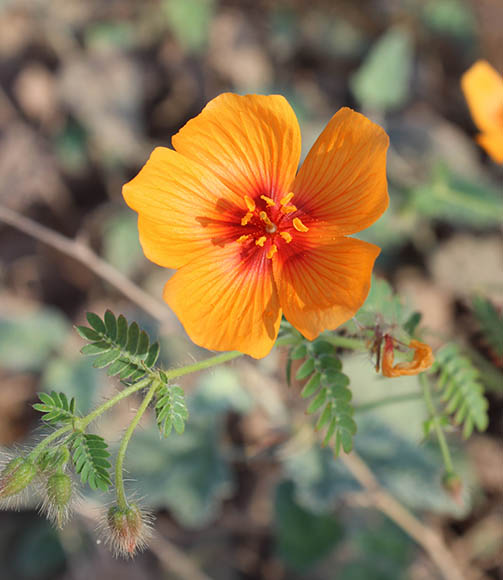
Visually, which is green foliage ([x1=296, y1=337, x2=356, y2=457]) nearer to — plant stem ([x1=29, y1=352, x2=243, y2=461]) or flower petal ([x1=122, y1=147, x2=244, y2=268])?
plant stem ([x1=29, y1=352, x2=243, y2=461])

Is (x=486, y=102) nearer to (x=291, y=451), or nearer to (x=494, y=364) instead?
(x=494, y=364)

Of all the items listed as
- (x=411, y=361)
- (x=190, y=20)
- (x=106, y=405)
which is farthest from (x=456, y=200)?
(x=106, y=405)

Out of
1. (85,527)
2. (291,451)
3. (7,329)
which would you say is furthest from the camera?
(7,329)

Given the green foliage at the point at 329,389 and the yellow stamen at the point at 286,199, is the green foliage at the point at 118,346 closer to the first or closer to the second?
the green foliage at the point at 329,389

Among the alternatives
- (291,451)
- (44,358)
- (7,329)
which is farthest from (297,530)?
(7,329)

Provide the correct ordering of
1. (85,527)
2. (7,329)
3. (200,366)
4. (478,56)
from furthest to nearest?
1. (478,56)
2. (7,329)
3. (85,527)
4. (200,366)

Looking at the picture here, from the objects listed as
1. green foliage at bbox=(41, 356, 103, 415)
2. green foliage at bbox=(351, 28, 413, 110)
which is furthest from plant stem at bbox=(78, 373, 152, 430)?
green foliage at bbox=(351, 28, 413, 110)

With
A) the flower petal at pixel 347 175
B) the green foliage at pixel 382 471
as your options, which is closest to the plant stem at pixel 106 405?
the flower petal at pixel 347 175

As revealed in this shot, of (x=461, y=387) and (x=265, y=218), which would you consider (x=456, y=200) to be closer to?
(x=461, y=387)
